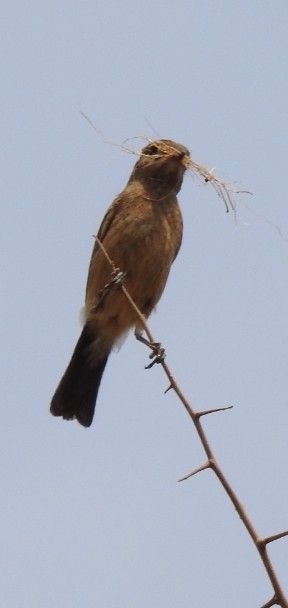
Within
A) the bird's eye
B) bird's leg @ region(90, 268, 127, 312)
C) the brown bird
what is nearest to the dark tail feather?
the brown bird

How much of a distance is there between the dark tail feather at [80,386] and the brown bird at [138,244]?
0.49 feet

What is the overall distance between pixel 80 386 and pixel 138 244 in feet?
5.04

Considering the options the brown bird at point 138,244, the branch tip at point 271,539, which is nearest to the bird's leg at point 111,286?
the brown bird at point 138,244

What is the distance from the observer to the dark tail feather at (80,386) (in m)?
8.02

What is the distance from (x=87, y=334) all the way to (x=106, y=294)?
767mm

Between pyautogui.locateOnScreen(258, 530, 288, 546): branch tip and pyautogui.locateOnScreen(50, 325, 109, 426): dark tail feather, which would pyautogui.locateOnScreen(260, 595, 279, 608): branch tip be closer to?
pyautogui.locateOnScreen(258, 530, 288, 546): branch tip

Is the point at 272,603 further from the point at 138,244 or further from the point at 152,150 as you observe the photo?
the point at 152,150

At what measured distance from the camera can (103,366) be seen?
821cm

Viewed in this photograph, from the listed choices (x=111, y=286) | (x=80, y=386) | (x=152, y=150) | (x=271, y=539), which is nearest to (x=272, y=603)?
(x=271, y=539)

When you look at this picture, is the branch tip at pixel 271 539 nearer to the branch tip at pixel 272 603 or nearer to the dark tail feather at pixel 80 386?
the branch tip at pixel 272 603

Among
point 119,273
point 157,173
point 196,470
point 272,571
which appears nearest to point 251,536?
point 272,571

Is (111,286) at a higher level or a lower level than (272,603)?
higher

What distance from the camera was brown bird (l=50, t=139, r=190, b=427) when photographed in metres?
7.10

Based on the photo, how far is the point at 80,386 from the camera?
8.12 m
